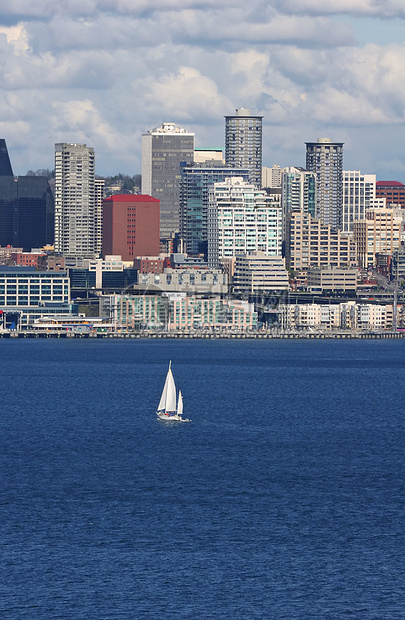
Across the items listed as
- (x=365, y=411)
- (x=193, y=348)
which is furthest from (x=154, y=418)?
(x=193, y=348)

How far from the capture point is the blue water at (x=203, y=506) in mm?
46562

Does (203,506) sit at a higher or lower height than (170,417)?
lower

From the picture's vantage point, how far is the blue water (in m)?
46.6

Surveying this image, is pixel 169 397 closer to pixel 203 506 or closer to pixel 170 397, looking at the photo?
pixel 170 397

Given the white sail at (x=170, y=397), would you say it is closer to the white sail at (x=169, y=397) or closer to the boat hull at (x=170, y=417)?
the white sail at (x=169, y=397)

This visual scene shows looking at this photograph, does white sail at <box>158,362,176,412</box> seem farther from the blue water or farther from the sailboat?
the blue water

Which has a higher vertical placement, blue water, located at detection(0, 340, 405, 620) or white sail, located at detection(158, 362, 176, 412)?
white sail, located at detection(158, 362, 176, 412)

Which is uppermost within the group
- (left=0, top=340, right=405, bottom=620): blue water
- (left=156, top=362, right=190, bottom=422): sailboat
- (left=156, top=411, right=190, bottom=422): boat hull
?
(left=156, top=362, right=190, bottom=422): sailboat

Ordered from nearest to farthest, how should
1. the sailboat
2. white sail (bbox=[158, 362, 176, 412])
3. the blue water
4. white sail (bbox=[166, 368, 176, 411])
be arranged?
the blue water, white sail (bbox=[166, 368, 176, 411]), white sail (bbox=[158, 362, 176, 412]), the sailboat

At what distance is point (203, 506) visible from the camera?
Result: 59594 millimetres

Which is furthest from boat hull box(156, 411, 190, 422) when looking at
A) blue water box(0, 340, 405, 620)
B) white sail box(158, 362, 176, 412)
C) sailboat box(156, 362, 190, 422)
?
blue water box(0, 340, 405, 620)

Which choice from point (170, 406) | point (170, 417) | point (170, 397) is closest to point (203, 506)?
point (170, 417)

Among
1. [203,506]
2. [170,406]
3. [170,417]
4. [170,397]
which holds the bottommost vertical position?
[203,506]

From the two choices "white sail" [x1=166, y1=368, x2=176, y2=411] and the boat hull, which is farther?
the boat hull
